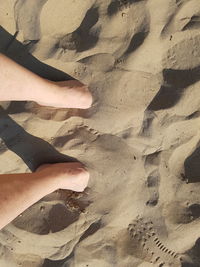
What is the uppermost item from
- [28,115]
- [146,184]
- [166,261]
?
[28,115]

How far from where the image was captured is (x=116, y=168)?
1.95 metres

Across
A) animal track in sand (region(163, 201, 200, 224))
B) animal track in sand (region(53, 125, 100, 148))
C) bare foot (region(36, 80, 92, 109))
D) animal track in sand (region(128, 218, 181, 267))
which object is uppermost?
bare foot (region(36, 80, 92, 109))

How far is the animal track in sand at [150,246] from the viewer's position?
199cm

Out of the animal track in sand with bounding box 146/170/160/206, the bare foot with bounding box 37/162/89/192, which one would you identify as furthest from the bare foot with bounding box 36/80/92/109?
the animal track in sand with bounding box 146/170/160/206

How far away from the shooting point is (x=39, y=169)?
192cm

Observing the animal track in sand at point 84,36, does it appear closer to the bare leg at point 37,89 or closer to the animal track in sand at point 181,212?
the bare leg at point 37,89

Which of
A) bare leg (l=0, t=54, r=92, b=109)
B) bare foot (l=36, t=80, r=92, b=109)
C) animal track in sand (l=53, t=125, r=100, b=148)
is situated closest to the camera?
bare leg (l=0, t=54, r=92, b=109)

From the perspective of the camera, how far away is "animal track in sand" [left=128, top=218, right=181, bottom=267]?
199cm

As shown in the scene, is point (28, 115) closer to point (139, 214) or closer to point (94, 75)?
point (94, 75)

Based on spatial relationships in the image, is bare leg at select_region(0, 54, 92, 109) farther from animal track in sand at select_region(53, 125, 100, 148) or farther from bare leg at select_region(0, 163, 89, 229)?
bare leg at select_region(0, 163, 89, 229)

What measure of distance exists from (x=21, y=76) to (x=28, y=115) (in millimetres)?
299

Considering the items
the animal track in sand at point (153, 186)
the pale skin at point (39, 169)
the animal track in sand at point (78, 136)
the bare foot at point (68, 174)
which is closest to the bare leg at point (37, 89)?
the pale skin at point (39, 169)

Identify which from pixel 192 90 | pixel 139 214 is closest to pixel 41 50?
pixel 192 90

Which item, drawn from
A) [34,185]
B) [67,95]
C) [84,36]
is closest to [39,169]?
[34,185]
